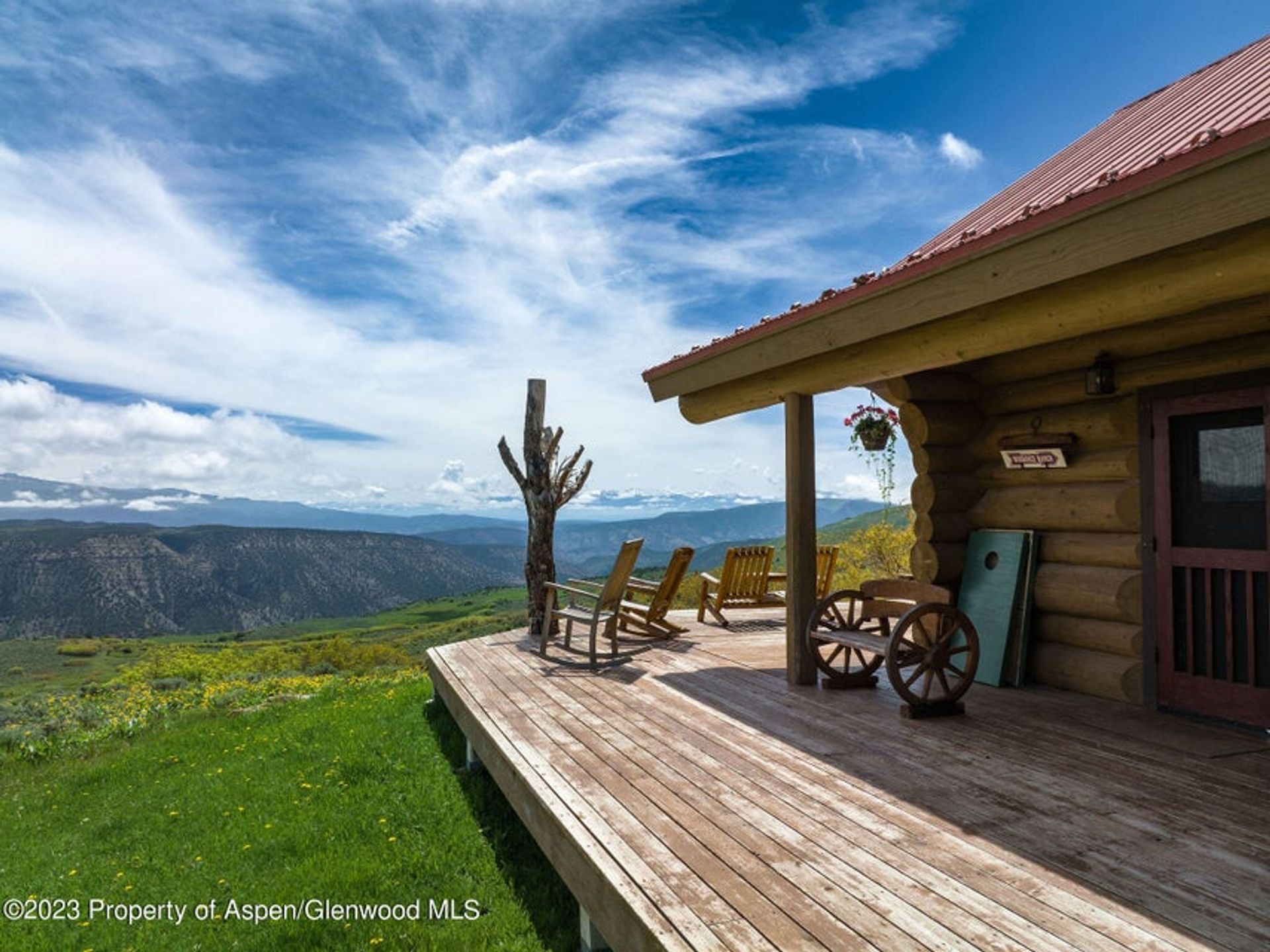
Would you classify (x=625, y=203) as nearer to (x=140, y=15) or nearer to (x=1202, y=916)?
(x=140, y=15)

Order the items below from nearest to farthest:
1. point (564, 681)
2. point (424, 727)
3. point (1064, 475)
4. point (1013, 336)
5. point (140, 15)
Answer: point (1013, 336) < point (1064, 475) < point (564, 681) < point (424, 727) < point (140, 15)

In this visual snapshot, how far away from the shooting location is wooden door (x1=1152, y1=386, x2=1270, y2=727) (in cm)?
465

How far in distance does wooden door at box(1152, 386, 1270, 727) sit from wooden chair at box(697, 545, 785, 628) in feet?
14.9

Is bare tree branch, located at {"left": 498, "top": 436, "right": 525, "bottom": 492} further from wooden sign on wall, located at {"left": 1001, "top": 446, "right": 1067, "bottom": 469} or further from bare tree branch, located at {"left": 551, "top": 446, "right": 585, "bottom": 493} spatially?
wooden sign on wall, located at {"left": 1001, "top": 446, "right": 1067, "bottom": 469}

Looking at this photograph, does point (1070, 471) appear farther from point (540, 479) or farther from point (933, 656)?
point (540, 479)

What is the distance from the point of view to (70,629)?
9169cm

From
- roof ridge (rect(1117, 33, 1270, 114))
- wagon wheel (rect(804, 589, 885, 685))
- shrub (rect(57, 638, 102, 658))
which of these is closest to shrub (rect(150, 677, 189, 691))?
wagon wheel (rect(804, 589, 885, 685))

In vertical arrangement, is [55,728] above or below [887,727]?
below

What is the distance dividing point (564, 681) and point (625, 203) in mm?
9939

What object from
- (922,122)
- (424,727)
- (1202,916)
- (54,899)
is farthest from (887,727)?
(922,122)

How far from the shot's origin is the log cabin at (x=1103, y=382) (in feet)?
10.8

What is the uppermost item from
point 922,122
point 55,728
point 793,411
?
point 922,122

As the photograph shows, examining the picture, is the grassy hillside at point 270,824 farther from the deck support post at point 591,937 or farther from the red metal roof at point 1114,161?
the red metal roof at point 1114,161

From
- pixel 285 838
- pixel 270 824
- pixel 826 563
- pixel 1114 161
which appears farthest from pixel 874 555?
pixel 285 838
